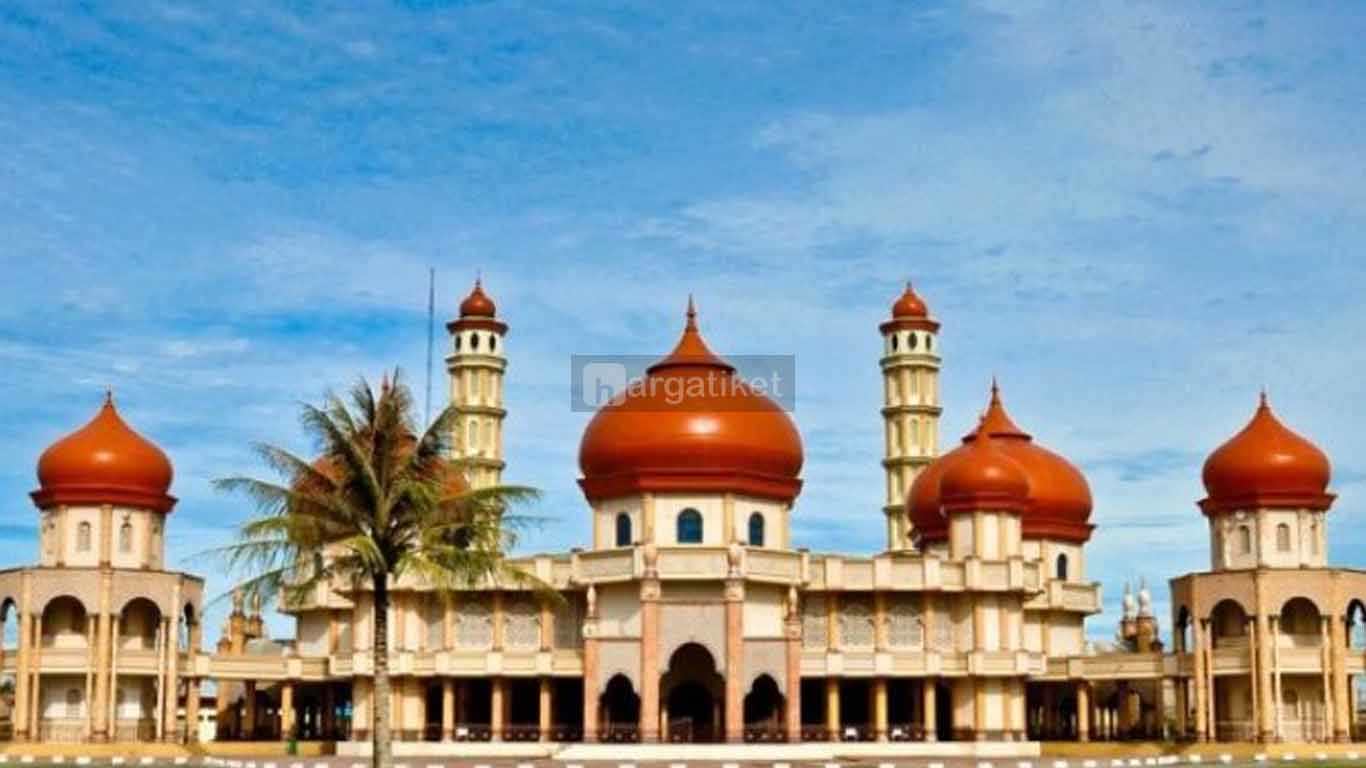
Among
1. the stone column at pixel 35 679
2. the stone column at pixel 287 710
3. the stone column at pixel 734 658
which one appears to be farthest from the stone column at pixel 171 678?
the stone column at pixel 734 658

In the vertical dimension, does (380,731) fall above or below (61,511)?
below

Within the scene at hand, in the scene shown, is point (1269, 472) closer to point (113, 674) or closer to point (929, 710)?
point (929, 710)

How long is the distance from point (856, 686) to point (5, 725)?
28402 mm

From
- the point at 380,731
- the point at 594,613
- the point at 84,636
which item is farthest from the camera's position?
the point at 84,636

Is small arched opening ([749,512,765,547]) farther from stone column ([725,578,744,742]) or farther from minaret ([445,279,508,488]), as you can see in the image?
minaret ([445,279,508,488])

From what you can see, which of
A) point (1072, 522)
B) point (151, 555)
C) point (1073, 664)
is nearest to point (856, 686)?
point (1073, 664)

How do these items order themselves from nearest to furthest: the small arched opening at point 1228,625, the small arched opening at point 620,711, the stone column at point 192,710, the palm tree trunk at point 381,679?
the palm tree trunk at point 381,679, the small arched opening at point 620,711, the small arched opening at point 1228,625, the stone column at point 192,710

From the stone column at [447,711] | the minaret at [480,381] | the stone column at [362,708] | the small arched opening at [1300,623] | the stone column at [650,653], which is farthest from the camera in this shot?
the minaret at [480,381]

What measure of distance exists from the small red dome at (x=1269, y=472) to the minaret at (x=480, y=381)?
89.2 feet

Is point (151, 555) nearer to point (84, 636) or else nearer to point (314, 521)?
point (84, 636)

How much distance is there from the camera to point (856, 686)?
64.7m

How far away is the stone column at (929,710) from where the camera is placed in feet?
201

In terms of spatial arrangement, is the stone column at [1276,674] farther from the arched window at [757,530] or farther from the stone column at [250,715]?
the stone column at [250,715]

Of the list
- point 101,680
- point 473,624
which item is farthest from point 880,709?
point 101,680
